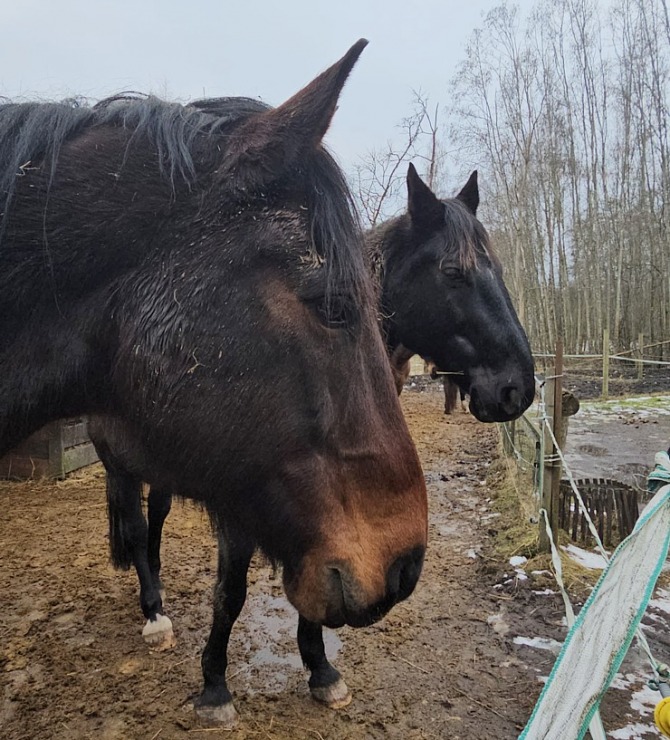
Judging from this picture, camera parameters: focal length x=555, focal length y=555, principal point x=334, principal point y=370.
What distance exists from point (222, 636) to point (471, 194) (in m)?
3.45

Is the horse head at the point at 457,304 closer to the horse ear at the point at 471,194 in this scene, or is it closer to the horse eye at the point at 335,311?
the horse ear at the point at 471,194

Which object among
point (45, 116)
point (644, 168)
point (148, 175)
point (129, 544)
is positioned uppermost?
point (644, 168)

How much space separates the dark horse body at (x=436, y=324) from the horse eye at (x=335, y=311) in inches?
80.2

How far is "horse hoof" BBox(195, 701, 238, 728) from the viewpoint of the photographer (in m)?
2.48

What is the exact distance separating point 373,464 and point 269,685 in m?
2.10

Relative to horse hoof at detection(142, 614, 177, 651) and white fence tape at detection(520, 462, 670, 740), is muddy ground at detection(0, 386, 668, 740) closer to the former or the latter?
horse hoof at detection(142, 614, 177, 651)

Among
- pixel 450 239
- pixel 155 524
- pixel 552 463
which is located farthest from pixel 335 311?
pixel 552 463

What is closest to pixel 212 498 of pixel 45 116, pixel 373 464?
pixel 373 464

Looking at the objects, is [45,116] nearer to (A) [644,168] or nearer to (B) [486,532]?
(B) [486,532]

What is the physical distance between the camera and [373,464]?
1260 mm

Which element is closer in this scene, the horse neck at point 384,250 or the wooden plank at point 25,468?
the horse neck at point 384,250

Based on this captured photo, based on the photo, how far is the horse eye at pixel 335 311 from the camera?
4.05 ft

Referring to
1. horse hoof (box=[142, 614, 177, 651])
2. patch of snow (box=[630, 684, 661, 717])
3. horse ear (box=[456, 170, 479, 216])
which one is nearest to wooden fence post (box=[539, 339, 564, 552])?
horse ear (box=[456, 170, 479, 216])

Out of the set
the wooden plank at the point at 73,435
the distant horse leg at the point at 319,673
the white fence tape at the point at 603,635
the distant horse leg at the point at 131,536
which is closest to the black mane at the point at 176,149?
the white fence tape at the point at 603,635
